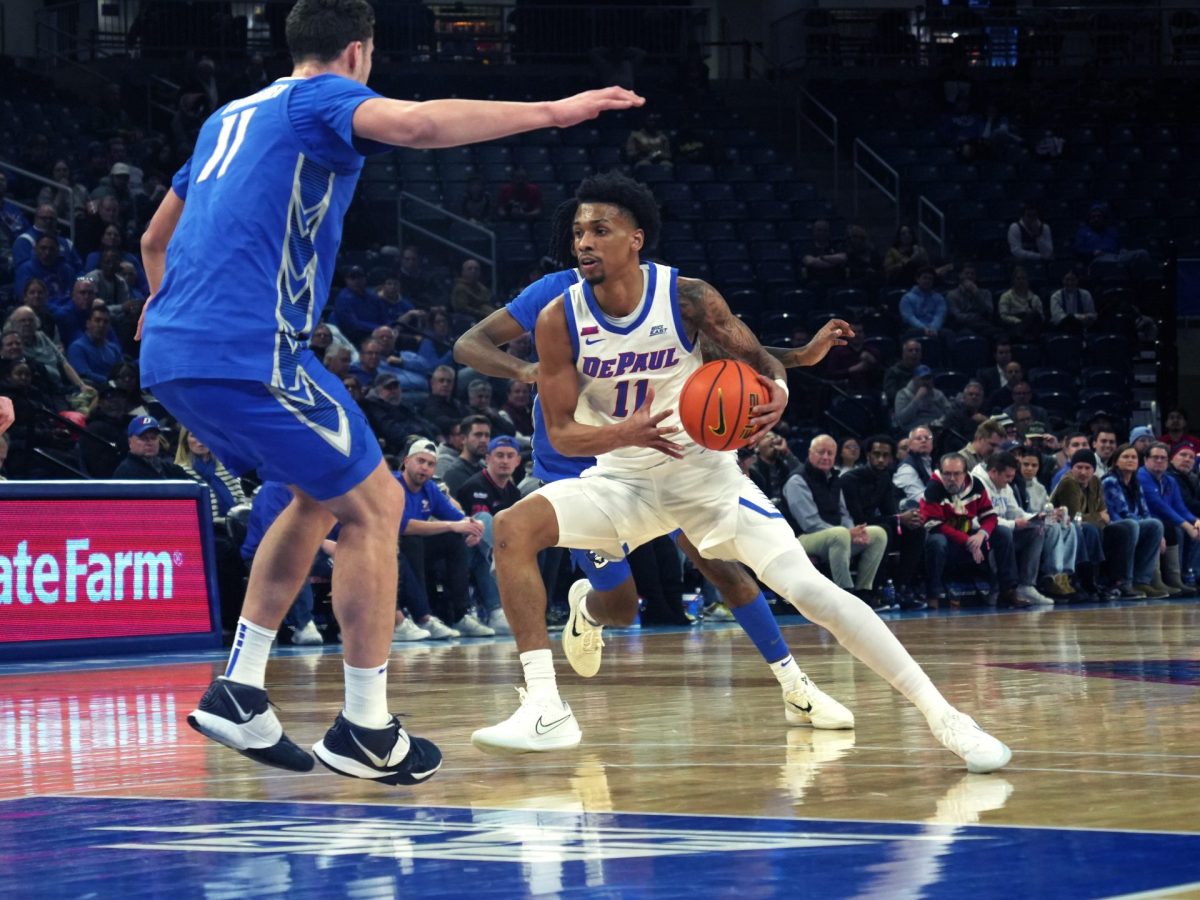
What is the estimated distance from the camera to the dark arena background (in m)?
3.79

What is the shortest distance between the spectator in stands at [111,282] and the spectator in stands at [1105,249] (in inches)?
455

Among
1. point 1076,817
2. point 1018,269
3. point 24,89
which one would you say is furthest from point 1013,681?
point 24,89

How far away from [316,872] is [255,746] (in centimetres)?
107

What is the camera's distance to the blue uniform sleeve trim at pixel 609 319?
569 cm

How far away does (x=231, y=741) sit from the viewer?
4.33 meters

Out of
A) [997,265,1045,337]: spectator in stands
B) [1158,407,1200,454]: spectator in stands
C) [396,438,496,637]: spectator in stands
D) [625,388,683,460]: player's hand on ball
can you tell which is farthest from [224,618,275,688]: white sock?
[997,265,1045,337]: spectator in stands

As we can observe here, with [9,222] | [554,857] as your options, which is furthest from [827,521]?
[554,857]

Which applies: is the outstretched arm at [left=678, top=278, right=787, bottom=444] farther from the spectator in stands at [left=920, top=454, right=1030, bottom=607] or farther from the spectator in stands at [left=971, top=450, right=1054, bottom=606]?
the spectator in stands at [left=971, top=450, right=1054, bottom=606]

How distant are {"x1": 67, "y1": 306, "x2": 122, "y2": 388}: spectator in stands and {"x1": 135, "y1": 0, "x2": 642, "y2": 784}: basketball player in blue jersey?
9.22 m

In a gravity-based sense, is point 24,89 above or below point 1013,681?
above

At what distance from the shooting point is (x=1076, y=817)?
3.85m

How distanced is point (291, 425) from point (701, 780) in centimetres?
141

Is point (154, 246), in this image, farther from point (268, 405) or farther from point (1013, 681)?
point (1013, 681)

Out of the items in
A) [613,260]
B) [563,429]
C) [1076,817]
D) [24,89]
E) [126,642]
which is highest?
[24,89]
